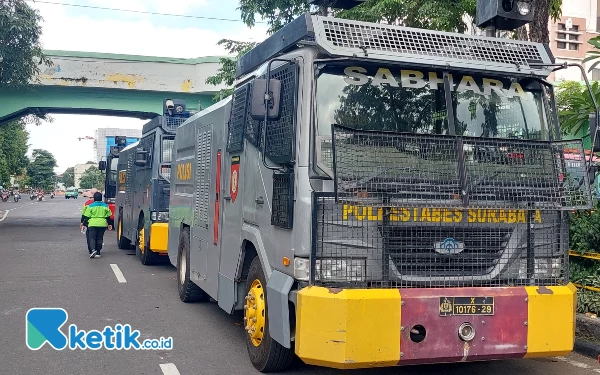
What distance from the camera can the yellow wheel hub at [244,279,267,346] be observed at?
598 cm

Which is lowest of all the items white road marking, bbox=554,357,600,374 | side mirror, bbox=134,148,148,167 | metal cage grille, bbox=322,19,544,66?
white road marking, bbox=554,357,600,374

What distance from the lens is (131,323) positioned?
809cm

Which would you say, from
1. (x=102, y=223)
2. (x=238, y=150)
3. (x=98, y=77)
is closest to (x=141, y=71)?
(x=98, y=77)

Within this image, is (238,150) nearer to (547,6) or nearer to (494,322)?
(494,322)

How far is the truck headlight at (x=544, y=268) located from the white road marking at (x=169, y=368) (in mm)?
3091

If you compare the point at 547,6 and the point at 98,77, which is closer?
the point at 547,6

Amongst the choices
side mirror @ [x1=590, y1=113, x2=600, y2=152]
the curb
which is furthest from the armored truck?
the curb

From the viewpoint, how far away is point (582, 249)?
820 centimetres

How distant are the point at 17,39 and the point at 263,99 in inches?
869

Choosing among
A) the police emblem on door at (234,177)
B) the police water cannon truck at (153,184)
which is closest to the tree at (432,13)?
the police water cannon truck at (153,184)

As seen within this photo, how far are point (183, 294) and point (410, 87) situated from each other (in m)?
5.32

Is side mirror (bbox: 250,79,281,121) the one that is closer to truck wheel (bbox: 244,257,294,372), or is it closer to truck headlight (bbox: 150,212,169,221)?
truck wheel (bbox: 244,257,294,372)

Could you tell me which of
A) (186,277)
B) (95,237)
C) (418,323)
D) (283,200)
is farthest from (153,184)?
(418,323)

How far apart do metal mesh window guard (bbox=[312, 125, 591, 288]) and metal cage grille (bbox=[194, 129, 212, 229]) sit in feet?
11.5
